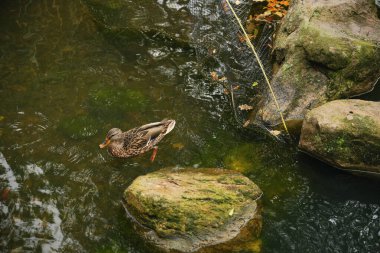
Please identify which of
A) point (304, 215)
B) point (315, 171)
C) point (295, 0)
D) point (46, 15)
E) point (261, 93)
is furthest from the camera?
point (46, 15)

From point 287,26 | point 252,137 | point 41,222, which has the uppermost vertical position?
point 287,26

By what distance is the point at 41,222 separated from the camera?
5.89 metres

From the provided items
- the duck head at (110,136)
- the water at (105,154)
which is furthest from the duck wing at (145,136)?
the water at (105,154)

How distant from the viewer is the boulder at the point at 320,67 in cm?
742

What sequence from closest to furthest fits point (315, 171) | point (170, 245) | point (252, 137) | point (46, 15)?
1. point (170, 245)
2. point (315, 171)
3. point (252, 137)
4. point (46, 15)

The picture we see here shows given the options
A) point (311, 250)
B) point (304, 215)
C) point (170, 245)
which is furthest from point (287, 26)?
point (170, 245)

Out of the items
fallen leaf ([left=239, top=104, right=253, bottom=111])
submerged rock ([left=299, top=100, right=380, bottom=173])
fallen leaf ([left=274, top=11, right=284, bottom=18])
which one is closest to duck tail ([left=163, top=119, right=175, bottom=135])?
fallen leaf ([left=239, top=104, right=253, bottom=111])

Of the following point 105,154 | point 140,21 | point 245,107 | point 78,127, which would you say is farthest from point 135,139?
point 140,21

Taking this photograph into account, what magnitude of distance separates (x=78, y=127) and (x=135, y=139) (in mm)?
1165

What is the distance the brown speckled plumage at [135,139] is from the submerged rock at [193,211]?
2.77 feet

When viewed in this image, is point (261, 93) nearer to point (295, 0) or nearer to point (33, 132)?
point (295, 0)

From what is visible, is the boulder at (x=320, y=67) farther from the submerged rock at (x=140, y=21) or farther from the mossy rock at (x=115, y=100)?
the submerged rock at (x=140, y=21)

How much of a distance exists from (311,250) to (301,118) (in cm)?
246

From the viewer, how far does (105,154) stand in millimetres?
6980
